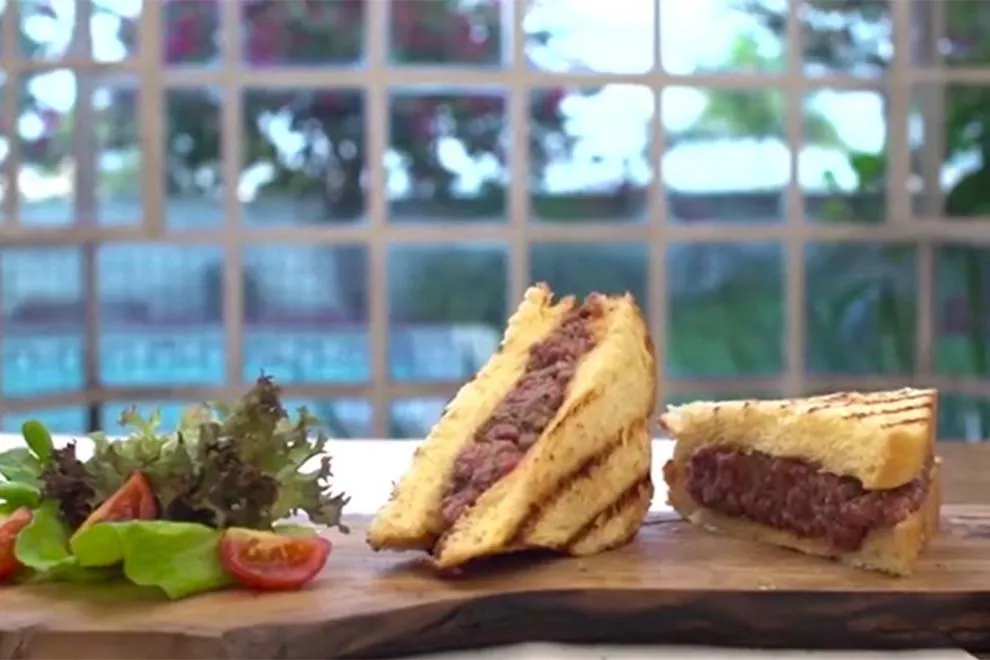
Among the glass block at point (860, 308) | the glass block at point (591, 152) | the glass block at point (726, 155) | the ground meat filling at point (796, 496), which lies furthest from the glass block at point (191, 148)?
the ground meat filling at point (796, 496)

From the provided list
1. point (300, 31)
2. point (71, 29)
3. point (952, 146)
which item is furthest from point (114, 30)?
point (952, 146)

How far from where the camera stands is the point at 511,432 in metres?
1.72

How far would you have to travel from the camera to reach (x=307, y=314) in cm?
374

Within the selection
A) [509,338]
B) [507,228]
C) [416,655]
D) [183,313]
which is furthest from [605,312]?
[183,313]

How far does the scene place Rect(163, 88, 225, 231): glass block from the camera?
3.62 m

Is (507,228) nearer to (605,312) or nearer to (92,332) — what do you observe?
(92,332)

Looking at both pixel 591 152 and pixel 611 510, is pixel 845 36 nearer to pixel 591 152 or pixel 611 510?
pixel 591 152

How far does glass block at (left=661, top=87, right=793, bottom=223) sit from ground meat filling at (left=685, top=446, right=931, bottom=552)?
1.94m

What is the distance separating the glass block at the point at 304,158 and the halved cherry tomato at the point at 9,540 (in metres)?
2.14

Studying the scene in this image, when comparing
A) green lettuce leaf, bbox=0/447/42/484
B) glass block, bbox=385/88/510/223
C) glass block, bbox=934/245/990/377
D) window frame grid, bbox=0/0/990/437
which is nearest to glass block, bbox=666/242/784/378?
window frame grid, bbox=0/0/990/437

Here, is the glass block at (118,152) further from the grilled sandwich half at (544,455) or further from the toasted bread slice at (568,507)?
the toasted bread slice at (568,507)

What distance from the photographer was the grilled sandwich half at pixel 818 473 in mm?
1616

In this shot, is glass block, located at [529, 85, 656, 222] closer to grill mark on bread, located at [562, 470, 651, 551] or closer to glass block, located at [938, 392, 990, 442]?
glass block, located at [938, 392, 990, 442]

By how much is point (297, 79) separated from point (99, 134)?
1.64ft
